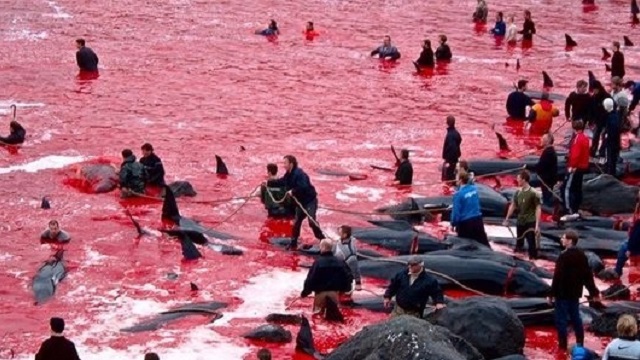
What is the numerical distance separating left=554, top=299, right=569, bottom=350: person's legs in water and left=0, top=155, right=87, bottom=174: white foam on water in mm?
15174

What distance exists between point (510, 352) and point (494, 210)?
831cm

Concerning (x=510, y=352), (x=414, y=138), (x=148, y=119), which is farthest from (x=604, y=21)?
(x=510, y=352)

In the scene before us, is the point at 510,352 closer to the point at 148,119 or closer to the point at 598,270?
A: the point at 598,270

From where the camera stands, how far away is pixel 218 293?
67.3ft

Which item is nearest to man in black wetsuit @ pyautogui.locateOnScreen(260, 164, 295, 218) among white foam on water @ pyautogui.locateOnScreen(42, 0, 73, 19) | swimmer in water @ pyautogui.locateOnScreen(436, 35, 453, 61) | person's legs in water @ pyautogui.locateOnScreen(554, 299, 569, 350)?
person's legs in water @ pyautogui.locateOnScreen(554, 299, 569, 350)

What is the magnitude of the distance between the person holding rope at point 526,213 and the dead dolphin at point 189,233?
5521 mm

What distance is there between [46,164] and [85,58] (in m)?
10.8

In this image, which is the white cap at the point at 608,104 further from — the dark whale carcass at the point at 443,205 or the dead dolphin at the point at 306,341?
the dead dolphin at the point at 306,341

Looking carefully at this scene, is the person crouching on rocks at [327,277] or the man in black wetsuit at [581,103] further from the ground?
the man in black wetsuit at [581,103]

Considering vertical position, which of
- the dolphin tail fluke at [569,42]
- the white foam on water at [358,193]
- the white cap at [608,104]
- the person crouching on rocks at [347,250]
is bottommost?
the white foam on water at [358,193]

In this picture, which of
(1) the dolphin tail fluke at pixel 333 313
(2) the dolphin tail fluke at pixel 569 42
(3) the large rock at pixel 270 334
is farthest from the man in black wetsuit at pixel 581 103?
(2) the dolphin tail fluke at pixel 569 42

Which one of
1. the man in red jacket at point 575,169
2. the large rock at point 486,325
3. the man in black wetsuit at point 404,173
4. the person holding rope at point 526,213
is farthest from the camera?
the man in black wetsuit at point 404,173

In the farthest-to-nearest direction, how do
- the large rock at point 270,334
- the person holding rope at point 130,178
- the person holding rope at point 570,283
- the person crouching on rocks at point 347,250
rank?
the person holding rope at point 130,178, the person crouching on rocks at point 347,250, the large rock at point 270,334, the person holding rope at point 570,283

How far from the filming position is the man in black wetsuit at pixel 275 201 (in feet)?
80.1
